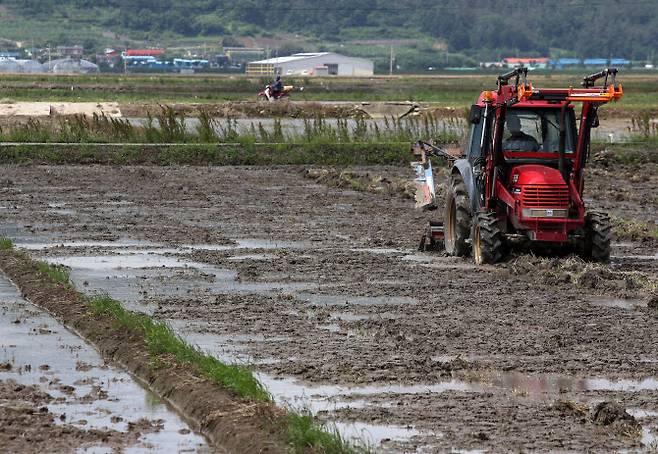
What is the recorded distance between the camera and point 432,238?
19422mm

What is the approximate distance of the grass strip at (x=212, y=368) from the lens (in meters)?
8.45

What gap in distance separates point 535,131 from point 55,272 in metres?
6.30

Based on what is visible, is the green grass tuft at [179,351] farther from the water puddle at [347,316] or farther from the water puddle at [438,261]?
the water puddle at [438,261]

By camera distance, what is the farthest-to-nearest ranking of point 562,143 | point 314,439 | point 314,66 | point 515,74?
point 314,66 < point 562,143 < point 515,74 < point 314,439

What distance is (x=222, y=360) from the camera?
11477 millimetres

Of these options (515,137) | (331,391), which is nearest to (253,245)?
(515,137)

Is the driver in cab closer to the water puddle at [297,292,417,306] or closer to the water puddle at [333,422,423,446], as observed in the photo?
the water puddle at [297,292,417,306]

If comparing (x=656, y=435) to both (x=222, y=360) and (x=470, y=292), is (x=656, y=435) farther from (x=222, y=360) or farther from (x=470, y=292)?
(x=470, y=292)

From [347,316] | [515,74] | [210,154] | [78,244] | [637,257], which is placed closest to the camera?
[347,316]

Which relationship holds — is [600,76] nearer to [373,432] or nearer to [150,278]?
[150,278]

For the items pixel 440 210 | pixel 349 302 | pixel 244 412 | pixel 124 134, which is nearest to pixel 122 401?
pixel 244 412

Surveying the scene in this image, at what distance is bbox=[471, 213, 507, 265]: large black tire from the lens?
56.7 feet

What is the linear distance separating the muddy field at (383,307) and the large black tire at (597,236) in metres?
0.29

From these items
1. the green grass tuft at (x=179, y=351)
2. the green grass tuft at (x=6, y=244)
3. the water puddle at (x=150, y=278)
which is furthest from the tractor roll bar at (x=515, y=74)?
the green grass tuft at (x=6, y=244)
